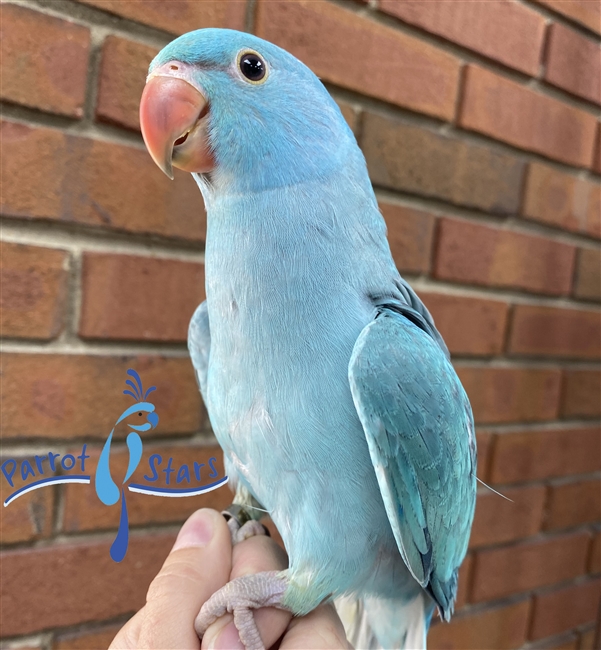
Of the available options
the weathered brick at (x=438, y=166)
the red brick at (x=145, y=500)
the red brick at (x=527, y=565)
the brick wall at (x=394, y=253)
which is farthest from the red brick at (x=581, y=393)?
the red brick at (x=145, y=500)

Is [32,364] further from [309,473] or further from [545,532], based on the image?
[545,532]

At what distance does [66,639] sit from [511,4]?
48.4 inches

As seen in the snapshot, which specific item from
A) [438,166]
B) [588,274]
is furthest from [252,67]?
[588,274]

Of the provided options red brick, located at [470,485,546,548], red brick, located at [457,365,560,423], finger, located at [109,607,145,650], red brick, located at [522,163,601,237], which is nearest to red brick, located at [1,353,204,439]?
finger, located at [109,607,145,650]

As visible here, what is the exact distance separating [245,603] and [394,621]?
0.24 metres

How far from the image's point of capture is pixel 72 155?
645mm

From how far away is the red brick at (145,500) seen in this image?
0.70m

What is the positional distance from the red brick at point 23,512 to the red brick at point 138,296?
0.20m

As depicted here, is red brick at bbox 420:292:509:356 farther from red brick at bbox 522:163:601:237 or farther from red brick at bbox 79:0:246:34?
red brick at bbox 79:0:246:34

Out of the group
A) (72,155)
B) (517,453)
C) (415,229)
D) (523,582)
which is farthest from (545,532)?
(72,155)

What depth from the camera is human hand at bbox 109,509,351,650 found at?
0.48m

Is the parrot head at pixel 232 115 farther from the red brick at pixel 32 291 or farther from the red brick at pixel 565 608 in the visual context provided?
the red brick at pixel 565 608

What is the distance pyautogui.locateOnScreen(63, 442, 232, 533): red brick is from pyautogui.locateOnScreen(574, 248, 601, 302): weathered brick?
0.84 m

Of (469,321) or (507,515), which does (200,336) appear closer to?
(469,321)
